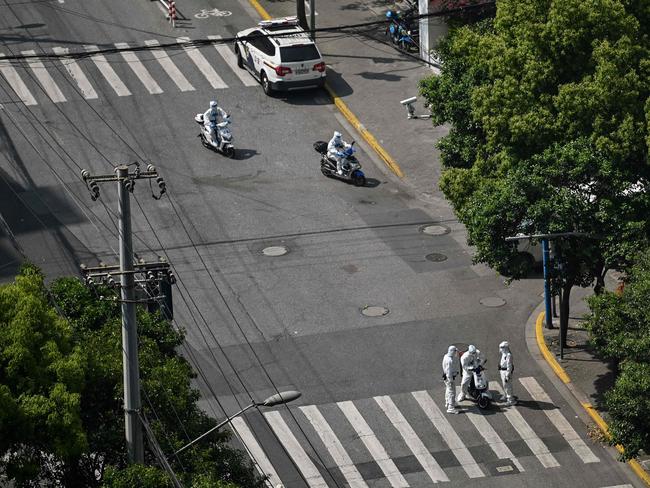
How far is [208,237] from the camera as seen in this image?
3912cm

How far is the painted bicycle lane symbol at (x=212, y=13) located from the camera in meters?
52.8

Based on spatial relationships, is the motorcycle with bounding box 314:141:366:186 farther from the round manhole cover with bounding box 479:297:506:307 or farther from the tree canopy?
the tree canopy

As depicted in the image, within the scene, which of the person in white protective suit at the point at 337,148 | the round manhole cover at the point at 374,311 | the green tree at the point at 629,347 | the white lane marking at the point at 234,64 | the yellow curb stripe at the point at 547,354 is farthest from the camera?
the white lane marking at the point at 234,64

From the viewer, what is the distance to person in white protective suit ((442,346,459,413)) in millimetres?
31031

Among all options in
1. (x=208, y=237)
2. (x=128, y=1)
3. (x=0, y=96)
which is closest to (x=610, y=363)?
(x=208, y=237)

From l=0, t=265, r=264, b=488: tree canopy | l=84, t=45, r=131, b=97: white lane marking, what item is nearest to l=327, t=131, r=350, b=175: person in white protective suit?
l=84, t=45, r=131, b=97: white lane marking

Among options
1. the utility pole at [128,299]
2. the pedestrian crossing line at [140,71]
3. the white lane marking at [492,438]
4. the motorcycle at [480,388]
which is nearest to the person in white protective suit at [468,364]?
the motorcycle at [480,388]

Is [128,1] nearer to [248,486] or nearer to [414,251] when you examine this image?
[414,251]

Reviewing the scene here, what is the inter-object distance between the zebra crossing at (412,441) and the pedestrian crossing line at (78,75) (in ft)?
63.3

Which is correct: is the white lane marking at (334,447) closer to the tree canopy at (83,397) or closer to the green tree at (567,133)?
the tree canopy at (83,397)

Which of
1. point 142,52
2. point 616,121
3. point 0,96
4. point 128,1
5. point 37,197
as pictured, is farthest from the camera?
point 128,1

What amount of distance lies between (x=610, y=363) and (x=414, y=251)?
283 inches

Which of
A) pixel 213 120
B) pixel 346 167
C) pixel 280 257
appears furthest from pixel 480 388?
pixel 213 120

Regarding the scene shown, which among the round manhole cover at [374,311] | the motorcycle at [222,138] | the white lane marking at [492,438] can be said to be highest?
the motorcycle at [222,138]
